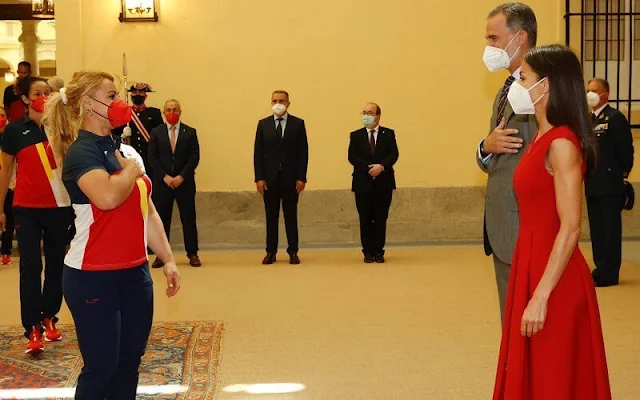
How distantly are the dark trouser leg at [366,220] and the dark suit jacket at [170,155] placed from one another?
162 cm

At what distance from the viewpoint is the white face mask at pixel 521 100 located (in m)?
3.08

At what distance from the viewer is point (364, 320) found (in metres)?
6.19

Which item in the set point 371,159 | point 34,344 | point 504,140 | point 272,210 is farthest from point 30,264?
point 371,159

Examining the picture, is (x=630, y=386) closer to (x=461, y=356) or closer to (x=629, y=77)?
(x=461, y=356)

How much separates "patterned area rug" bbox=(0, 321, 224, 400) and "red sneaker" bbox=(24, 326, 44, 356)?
37 mm

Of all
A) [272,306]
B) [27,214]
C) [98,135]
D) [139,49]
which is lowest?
[272,306]

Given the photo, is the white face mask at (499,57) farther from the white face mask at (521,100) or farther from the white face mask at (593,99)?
the white face mask at (593,99)

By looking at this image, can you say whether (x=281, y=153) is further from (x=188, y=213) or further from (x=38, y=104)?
(x=38, y=104)

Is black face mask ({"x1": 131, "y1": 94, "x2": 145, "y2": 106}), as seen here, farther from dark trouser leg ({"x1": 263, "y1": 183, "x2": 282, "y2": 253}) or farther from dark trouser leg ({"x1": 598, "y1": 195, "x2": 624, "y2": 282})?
dark trouser leg ({"x1": 598, "y1": 195, "x2": 624, "y2": 282})

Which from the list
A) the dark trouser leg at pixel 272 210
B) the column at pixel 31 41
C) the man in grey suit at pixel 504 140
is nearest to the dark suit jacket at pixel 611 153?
the dark trouser leg at pixel 272 210

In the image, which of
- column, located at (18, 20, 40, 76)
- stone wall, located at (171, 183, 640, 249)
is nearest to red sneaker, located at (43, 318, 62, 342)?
stone wall, located at (171, 183, 640, 249)

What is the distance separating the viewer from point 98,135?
10.9ft

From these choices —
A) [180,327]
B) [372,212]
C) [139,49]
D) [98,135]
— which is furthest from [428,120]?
[98,135]

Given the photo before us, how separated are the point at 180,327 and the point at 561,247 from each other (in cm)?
353
